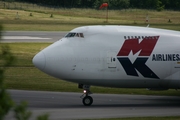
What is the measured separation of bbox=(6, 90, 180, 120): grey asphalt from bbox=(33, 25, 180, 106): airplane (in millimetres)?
861

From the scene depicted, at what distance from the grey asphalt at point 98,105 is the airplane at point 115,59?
861mm

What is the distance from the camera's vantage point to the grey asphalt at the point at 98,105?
60.1ft

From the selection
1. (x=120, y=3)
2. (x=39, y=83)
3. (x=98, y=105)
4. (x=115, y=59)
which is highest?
(x=115, y=59)

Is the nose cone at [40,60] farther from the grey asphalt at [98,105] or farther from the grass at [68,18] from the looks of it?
the grass at [68,18]

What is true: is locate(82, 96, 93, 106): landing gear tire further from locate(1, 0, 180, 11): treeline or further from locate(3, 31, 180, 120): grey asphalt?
locate(1, 0, 180, 11): treeline

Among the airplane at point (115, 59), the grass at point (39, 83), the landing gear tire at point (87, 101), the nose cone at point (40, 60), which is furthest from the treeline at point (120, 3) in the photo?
the nose cone at point (40, 60)

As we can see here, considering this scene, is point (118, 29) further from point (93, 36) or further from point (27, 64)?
point (27, 64)

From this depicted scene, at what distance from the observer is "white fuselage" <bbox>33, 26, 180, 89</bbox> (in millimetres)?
19750

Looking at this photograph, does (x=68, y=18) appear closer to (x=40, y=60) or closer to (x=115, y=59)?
(x=115, y=59)

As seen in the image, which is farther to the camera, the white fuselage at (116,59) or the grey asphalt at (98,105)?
the white fuselage at (116,59)

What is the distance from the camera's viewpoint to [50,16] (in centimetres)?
8650

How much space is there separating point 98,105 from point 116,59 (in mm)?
2044

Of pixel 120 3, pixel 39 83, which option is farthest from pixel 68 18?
pixel 39 83

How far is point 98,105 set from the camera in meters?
20.6
